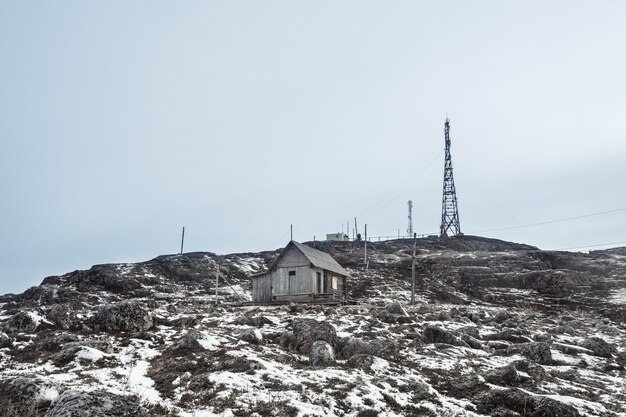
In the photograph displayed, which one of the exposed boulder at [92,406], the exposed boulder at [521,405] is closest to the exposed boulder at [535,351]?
the exposed boulder at [521,405]

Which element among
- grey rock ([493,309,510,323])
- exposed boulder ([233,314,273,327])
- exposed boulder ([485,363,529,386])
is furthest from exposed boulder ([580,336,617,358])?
exposed boulder ([233,314,273,327])

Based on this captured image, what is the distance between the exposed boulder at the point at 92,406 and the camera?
6488 mm

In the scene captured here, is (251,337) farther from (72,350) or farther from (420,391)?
(420,391)

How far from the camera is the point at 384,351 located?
16.1 metres

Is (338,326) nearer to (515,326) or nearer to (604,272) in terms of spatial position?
(515,326)

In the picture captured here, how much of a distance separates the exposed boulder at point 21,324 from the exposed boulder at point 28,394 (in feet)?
34.0

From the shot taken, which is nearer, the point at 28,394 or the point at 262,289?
the point at 28,394

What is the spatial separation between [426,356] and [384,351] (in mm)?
1885

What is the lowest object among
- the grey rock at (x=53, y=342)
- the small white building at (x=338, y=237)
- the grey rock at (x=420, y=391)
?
the grey rock at (x=420, y=391)

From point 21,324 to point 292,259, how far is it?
26.9 meters

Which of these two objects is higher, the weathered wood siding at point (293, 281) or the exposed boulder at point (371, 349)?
the weathered wood siding at point (293, 281)

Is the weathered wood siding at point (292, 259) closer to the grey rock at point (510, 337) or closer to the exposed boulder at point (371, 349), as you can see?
the grey rock at point (510, 337)

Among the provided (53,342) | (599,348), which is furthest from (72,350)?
(599,348)

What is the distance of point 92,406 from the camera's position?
6598mm
